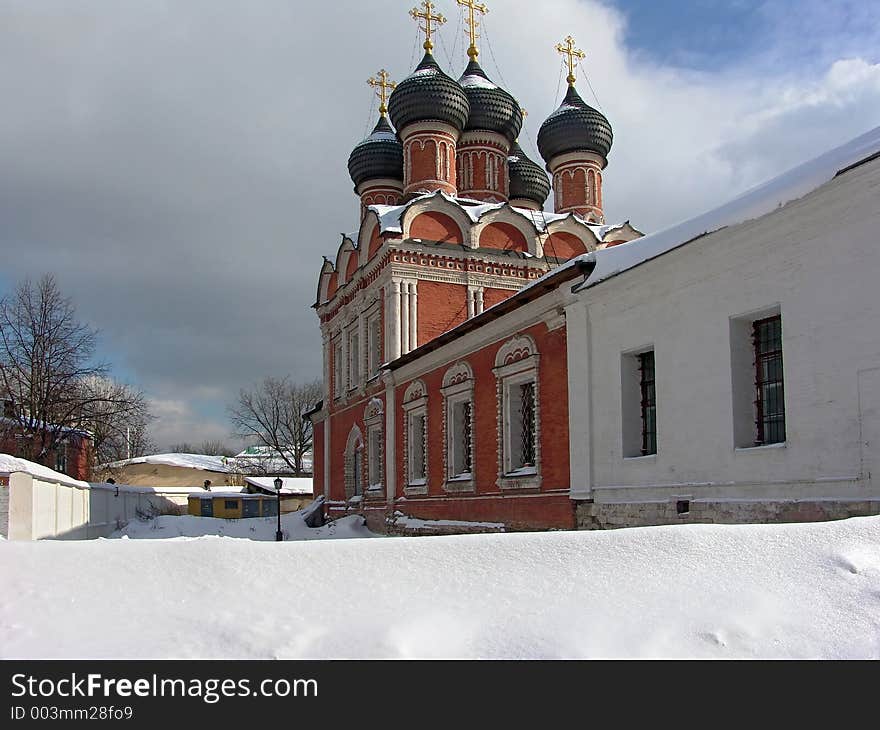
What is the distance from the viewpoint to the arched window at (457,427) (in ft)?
52.3

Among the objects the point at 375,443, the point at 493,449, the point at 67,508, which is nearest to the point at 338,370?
the point at 375,443

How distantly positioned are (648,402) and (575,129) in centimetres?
1601

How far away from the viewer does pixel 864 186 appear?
7.57 metres

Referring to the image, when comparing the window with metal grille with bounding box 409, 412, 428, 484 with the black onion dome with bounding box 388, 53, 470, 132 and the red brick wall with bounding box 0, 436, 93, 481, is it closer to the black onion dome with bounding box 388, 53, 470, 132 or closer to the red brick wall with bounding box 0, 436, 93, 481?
the black onion dome with bounding box 388, 53, 470, 132

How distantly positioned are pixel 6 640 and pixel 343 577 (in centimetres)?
163

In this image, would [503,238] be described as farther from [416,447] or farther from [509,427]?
[509,427]

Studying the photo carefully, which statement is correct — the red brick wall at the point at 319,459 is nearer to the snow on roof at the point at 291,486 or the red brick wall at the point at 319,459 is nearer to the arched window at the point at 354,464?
the arched window at the point at 354,464

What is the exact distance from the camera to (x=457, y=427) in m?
16.7

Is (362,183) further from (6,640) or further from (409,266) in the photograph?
(6,640)

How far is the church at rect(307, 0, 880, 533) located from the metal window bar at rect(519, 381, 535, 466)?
4 centimetres
